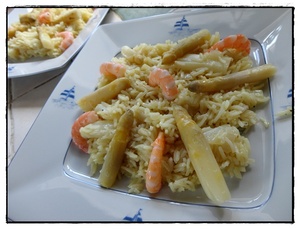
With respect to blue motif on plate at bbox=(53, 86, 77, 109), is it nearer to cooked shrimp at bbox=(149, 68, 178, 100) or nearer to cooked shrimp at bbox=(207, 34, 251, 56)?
cooked shrimp at bbox=(149, 68, 178, 100)

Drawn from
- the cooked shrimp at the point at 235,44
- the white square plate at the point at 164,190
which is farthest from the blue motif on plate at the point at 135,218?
the cooked shrimp at the point at 235,44

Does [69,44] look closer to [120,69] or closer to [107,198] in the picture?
[120,69]

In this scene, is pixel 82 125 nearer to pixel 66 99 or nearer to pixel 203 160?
pixel 66 99

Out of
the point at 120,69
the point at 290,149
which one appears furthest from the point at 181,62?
the point at 290,149

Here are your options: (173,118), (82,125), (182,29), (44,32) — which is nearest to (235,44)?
(182,29)

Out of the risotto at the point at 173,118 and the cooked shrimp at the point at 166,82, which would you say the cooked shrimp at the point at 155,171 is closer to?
the risotto at the point at 173,118

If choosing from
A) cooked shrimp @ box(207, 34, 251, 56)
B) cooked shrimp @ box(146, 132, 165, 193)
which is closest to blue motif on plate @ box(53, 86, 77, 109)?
cooked shrimp @ box(146, 132, 165, 193)
